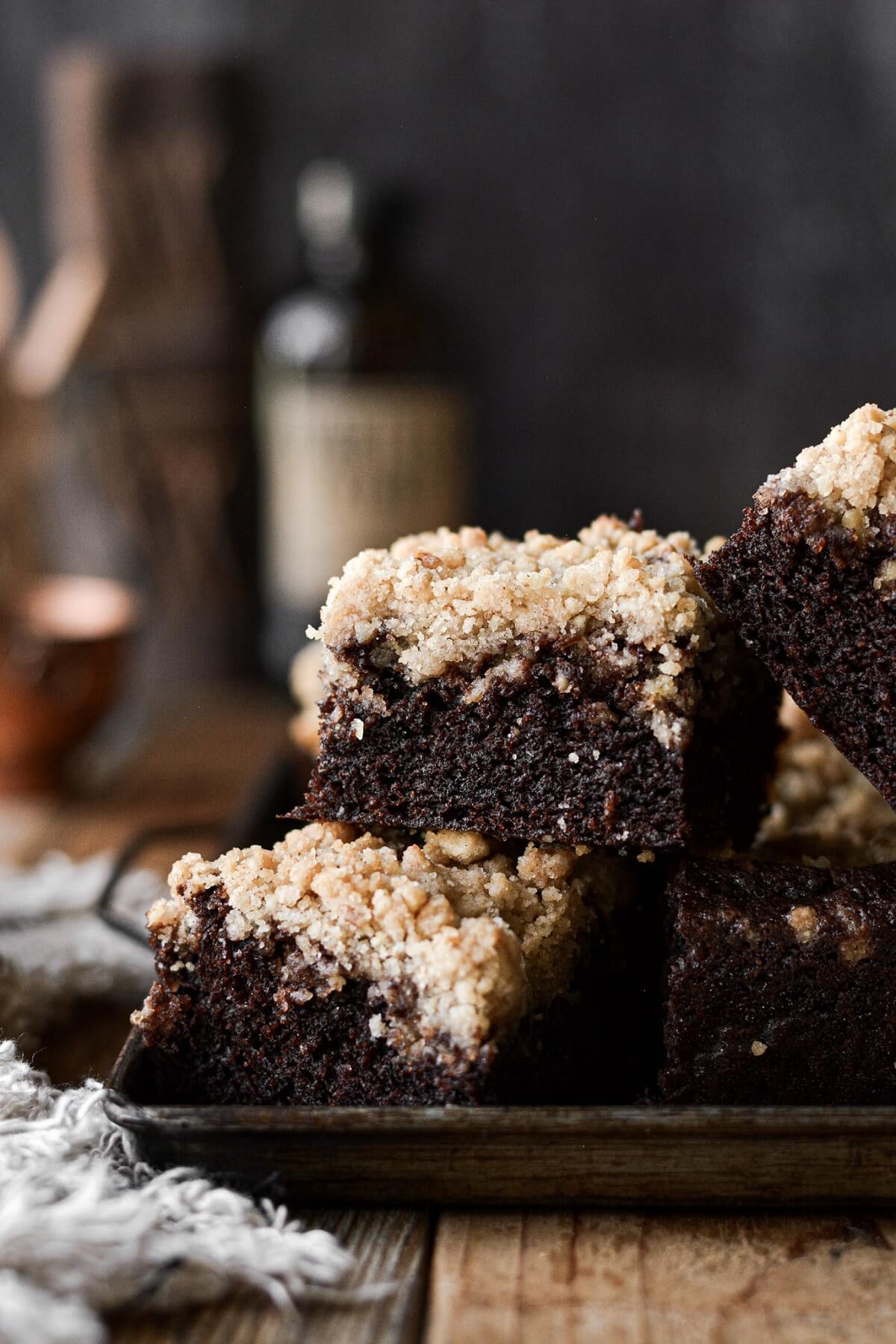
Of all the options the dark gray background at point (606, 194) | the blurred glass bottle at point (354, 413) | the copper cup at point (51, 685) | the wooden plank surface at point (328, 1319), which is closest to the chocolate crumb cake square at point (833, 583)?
the wooden plank surface at point (328, 1319)

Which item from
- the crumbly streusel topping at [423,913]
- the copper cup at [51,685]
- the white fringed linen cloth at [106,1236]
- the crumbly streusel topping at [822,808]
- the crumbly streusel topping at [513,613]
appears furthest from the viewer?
the copper cup at [51,685]

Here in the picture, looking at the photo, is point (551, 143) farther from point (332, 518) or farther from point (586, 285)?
point (332, 518)

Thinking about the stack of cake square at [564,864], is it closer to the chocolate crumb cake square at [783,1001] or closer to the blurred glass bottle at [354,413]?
the chocolate crumb cake square at [783,1001]

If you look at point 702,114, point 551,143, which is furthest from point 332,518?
point 702,114

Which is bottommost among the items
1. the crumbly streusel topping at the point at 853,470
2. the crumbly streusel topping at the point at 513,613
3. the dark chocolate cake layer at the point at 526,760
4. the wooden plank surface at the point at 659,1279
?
the wooden plank surface at the point at 659,1279

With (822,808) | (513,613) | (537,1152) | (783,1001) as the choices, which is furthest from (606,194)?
(537,1152)

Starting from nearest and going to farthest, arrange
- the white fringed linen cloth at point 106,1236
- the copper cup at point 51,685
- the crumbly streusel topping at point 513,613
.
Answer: the white fringed linen cloth at point 106,1236 < the crumbly streusel topping at point 513,613 < the copper cup at point 51,685

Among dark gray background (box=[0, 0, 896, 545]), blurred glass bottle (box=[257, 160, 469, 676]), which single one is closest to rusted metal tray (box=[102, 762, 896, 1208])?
blurred glass bottle (box=[257, 160, 469, 676])
